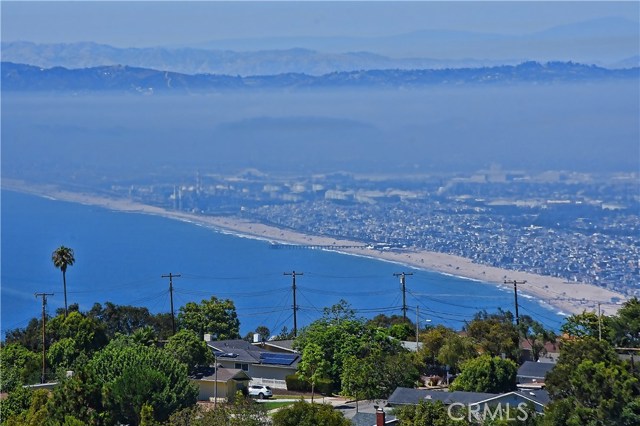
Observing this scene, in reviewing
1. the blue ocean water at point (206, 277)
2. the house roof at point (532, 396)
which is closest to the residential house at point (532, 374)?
the house roof at point (532, 396)

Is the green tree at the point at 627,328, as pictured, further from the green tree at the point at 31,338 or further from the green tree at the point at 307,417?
the green tree at the point at 31,338

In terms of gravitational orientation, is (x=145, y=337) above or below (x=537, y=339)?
above

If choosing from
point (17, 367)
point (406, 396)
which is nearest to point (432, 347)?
point (406, 396)

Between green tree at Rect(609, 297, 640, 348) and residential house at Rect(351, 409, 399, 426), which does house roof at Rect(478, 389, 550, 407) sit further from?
green tree at Rect(609, 297, 640, 348)

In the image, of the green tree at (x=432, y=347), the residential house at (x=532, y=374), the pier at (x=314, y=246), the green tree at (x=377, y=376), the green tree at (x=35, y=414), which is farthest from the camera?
the pier at (x=314, y=246)

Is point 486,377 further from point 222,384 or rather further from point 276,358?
point 276,358

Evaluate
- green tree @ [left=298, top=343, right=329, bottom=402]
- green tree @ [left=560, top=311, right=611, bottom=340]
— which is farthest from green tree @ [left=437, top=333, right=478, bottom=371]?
green tree @ [left=298, top=343, right=329, bottom=402]
